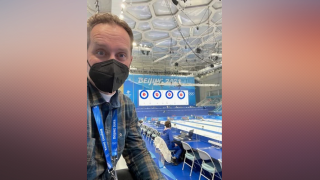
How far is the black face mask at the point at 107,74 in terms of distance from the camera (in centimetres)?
84

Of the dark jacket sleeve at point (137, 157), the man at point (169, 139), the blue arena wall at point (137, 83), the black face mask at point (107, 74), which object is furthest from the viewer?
the blue arena wall at point (137, 83)

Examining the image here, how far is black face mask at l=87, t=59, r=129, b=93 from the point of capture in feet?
2.77

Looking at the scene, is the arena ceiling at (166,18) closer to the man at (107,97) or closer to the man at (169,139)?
the man at (107,97)

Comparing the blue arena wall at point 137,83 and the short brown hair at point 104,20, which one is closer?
the short brown hair at point 104,20

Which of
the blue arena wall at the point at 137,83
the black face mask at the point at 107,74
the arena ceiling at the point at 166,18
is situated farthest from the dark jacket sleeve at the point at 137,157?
the blue arena wall at the point at 137,83

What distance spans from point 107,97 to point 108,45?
1.04 ft

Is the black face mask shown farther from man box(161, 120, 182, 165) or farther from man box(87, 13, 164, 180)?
man box(161, 120, 182, 165)

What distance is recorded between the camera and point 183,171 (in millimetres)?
4074

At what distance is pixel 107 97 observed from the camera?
985mm
